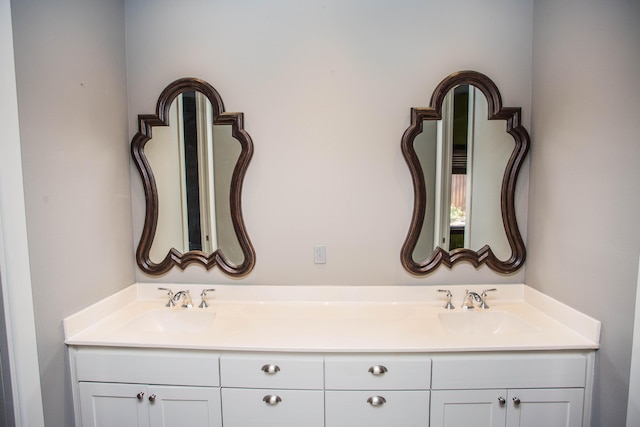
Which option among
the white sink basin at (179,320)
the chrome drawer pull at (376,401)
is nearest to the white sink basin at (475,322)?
the chrome drawer pull at (376,401)

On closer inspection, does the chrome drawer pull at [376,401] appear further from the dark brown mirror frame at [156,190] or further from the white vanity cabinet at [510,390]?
the dark brown mirror frame at [156,190]

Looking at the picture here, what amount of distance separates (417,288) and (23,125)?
1.91 m

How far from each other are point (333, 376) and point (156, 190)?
4.45ft

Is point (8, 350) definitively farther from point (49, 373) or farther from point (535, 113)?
point (535, 113)

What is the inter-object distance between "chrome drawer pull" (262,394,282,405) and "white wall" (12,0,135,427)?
89 cm

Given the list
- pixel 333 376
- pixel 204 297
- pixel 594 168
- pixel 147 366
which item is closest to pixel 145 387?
pixel 147 366

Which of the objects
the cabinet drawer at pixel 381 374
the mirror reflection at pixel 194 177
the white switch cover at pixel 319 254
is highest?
the mirror reflection at pixel 194 177

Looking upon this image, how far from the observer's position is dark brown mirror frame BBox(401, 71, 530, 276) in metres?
1.47

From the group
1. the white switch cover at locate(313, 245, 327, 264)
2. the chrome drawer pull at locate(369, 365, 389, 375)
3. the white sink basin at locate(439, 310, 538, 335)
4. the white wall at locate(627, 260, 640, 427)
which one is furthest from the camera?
the white switch cover at locate(313, 245, 327, 264)

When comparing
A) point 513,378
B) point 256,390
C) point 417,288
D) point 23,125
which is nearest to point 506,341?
point 513,378

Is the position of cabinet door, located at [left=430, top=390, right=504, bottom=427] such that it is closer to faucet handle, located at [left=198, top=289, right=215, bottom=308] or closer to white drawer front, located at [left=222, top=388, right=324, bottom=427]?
white drawer front, located at [left=222, top=388, right=324, bottom=427]

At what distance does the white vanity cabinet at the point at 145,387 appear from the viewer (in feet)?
3.91

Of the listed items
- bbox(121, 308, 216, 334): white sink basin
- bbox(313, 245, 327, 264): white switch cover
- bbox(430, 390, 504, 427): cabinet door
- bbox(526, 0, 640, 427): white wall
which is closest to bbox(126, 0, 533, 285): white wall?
bbox(313, 245, 327, 264): white switch cover

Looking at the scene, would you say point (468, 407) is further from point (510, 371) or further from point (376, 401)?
point (376, 401)
